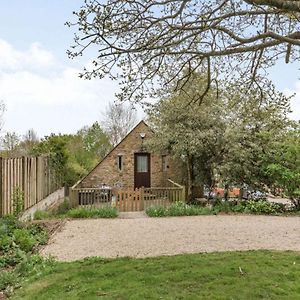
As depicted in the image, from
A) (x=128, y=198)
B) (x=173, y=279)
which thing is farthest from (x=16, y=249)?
(x=128, y=198)

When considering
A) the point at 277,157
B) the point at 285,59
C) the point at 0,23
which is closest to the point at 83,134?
the point at 277,157

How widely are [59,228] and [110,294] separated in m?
5.61

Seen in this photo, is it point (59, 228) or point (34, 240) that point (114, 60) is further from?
point (59, 228)

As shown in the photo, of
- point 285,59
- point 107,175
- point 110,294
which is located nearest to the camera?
point 110,294

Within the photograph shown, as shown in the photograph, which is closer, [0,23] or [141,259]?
[141,259]

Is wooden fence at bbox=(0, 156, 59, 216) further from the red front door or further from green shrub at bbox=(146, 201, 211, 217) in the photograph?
the red front door

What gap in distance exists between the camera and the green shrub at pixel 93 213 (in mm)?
11906

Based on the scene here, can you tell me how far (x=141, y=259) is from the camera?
20.6 ft

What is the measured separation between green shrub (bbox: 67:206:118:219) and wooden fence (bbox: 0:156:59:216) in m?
1.41

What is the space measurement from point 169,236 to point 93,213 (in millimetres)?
4043

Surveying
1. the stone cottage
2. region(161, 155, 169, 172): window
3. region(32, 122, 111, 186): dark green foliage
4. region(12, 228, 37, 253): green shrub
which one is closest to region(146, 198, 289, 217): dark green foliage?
region(12, 228, 37, 253): green shrub

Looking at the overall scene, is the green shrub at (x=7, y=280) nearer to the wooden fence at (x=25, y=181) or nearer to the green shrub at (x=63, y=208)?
the wooden fence at (x=25, y=181)

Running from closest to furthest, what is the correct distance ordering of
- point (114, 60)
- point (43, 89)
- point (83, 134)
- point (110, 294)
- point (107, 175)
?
1. point (110, 294)
2. point (114, 60)
3. point (43, 89)
4. point (107, 175)
5. point (83, 134)

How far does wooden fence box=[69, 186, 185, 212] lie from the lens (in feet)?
44.7
